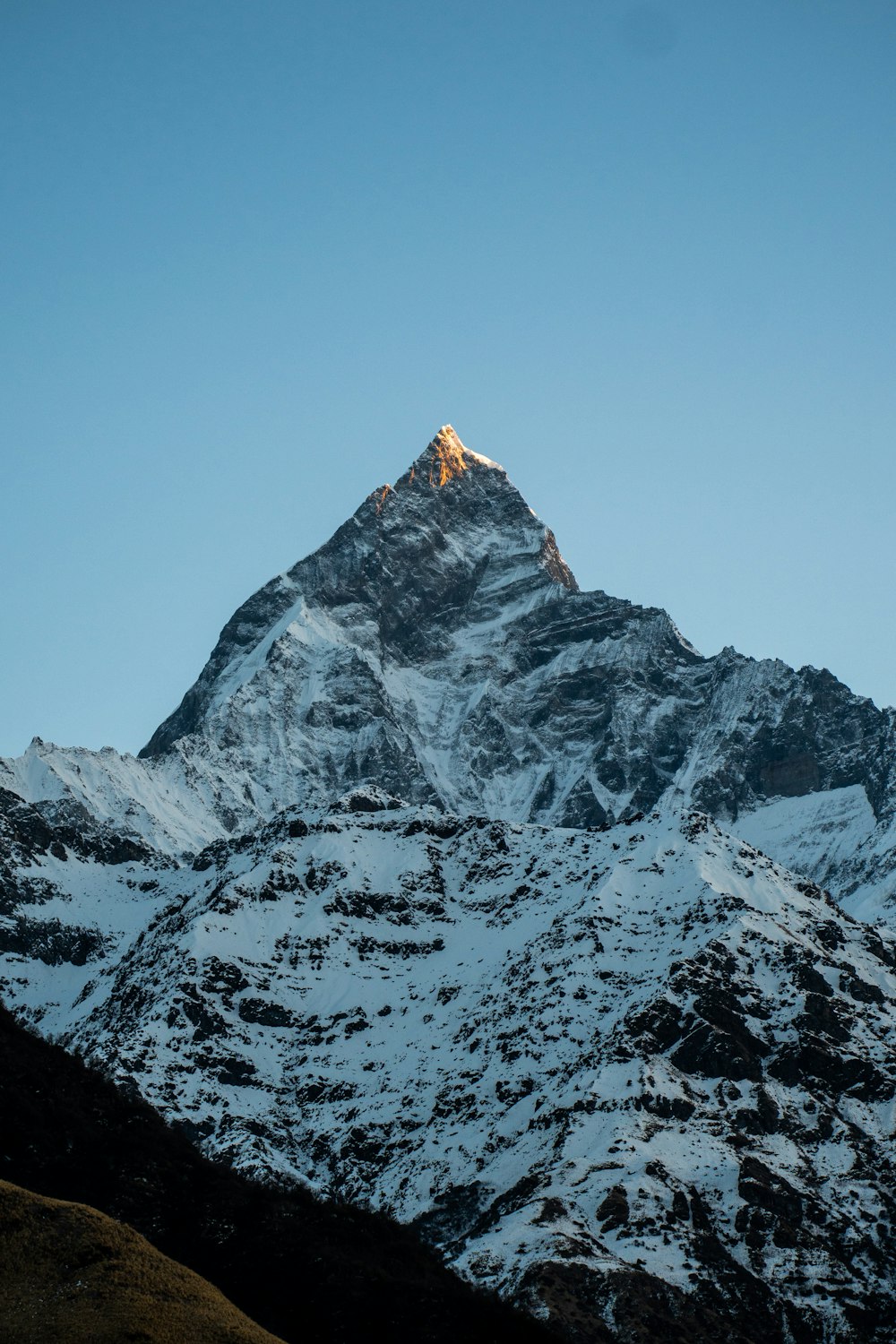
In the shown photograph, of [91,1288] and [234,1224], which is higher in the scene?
[234,1224]

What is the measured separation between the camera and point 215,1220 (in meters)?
109

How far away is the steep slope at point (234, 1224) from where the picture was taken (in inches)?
3851

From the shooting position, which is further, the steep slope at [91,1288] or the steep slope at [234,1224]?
the steep slope at [234,1224]

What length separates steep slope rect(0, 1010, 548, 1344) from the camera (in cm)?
9781

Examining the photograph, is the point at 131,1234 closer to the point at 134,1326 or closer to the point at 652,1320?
the point at 134,1326

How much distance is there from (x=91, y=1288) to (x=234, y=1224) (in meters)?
33.9

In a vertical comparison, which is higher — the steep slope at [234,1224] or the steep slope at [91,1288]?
the steep slope at [234,1224]

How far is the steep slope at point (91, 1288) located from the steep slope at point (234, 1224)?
17.4m

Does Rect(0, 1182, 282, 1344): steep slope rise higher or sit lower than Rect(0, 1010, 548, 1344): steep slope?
lower

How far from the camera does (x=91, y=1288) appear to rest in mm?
76375

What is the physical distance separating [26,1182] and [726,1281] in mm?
88062

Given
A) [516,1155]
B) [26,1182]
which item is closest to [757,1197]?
[516,1155]

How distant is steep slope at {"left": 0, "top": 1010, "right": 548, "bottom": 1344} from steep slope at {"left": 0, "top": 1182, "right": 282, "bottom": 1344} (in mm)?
17373

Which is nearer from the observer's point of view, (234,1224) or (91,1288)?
(91,1288)
